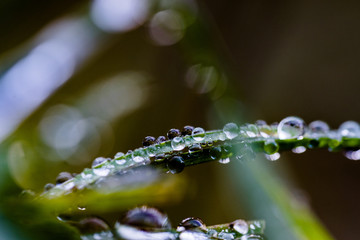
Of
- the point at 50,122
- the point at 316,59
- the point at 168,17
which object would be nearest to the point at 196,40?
the point at 168,17

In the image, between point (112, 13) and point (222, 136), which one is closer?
point (222, 136)

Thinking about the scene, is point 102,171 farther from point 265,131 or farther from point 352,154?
point 352,154

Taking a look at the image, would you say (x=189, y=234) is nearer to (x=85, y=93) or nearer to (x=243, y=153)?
(x=243, y=153)

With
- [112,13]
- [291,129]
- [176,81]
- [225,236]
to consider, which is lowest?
[225,236]

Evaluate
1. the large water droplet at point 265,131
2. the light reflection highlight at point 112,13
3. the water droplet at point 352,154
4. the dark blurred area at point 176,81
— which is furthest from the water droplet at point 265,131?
the light reflection highlight at point 112,13

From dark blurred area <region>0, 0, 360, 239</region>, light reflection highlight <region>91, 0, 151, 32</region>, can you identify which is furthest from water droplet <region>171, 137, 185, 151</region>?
light reflection highlight <region>91, 0, 151, 32</region>

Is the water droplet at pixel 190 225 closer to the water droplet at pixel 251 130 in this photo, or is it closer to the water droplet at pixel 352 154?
the water droplet at pixel 251 130

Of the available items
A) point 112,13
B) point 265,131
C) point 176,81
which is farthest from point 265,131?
point 176,81
